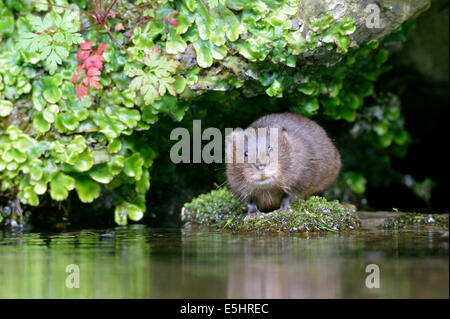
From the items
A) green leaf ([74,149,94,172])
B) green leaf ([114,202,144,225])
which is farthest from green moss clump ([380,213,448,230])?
green leaf ([74,149,94,172])

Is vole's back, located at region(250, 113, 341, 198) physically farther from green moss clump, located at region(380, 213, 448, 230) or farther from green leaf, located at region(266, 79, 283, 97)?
green moss clump, located at region(380, 213, 448, 230)

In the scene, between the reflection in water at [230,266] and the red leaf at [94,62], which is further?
the red leaf at [94,62]

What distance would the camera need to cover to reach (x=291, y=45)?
6.40 metres

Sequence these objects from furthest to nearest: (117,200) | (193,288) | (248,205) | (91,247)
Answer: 1. (117,200)
2. (248,205)
3. (91,247)
4. (193,288)

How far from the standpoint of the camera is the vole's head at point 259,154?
583 cm

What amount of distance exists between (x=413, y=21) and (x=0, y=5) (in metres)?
5.02

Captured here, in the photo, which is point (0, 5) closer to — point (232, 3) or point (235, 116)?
point (232, 3)

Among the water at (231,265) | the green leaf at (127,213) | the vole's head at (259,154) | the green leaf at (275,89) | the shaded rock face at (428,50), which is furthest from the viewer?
the shaded rock face at (428,50)

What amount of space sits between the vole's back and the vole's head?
7 cm

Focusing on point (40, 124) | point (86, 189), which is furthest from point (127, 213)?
point (40, 124)

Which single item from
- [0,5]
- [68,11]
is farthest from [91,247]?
[0,5]

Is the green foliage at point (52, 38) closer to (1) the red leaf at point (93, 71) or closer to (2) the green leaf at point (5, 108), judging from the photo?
(1) the red leaf at point (93, 71)

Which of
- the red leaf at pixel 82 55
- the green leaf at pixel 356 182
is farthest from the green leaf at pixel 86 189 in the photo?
the green leaf at pixel 356 182

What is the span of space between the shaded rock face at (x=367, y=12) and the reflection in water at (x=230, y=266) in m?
2.33
